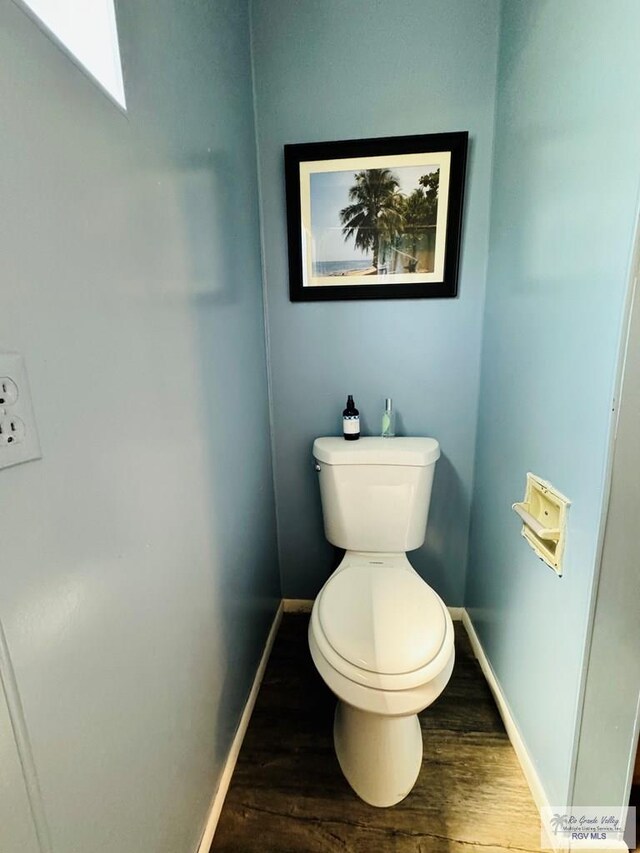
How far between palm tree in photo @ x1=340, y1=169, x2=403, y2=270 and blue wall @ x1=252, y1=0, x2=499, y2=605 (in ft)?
0.50

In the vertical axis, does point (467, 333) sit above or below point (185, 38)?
below

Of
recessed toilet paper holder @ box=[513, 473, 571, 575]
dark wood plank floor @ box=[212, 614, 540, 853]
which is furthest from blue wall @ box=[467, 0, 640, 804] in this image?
dark wood plank floor @ box=[212, 614, 540, 853]

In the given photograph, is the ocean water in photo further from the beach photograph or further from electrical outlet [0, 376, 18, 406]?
electrical outlet [0, 376, 18, 406]

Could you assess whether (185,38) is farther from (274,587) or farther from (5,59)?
(274,587)

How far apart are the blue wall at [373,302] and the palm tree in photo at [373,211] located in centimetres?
15

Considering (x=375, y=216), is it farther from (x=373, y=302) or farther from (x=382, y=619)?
(x=382, y=619)

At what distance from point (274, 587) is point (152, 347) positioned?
4.00ft

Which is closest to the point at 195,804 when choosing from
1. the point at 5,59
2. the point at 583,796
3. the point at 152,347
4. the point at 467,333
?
the point at 583,796

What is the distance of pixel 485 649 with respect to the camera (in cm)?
138

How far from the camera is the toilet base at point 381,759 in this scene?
998mm

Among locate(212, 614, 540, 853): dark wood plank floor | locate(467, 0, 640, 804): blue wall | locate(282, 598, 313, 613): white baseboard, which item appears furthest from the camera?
locate(282, 598, 313, 613): white baseboard

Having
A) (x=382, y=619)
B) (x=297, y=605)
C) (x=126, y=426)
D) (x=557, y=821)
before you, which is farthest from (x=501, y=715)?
(x=126, y=426)

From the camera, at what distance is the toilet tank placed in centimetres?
130
